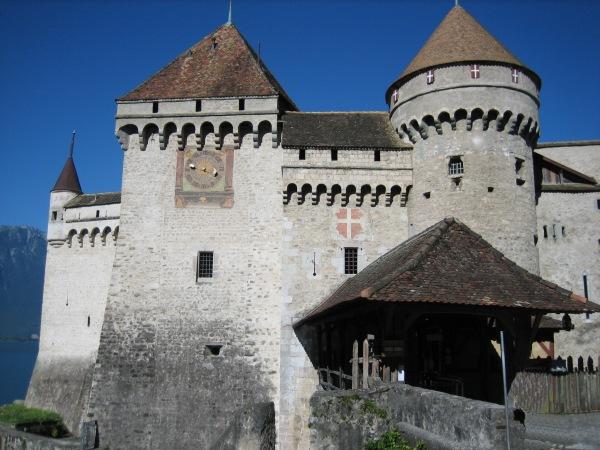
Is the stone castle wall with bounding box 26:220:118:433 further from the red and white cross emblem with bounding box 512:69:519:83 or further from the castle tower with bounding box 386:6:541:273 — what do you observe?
the red and white cross emblem with bounding box 512:69:519:83

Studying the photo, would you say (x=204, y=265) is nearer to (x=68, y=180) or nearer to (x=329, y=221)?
(x=329, y=221)

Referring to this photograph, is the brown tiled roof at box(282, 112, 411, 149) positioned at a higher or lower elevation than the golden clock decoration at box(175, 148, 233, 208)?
higher

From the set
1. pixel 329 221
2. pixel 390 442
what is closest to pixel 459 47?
pixel 329 221

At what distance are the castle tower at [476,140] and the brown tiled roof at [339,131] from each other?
115cm

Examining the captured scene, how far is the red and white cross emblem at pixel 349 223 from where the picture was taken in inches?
782

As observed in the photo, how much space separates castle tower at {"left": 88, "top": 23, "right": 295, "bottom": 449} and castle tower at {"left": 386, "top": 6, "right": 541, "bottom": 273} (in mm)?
4486

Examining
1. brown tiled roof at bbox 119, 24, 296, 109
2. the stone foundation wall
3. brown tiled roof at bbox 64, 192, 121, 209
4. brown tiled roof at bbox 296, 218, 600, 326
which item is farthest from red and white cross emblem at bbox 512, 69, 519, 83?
brown tiled roof at bbox 64, 192, 121, 209

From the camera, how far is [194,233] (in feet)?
66.1

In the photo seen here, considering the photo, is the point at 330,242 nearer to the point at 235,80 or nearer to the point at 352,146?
the point at 352,146

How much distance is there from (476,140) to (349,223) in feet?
14.7

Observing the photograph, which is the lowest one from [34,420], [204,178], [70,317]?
[34,420]

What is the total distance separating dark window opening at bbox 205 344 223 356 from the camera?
63.4 ft

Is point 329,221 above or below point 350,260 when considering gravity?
above

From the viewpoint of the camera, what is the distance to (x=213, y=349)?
19.4m
